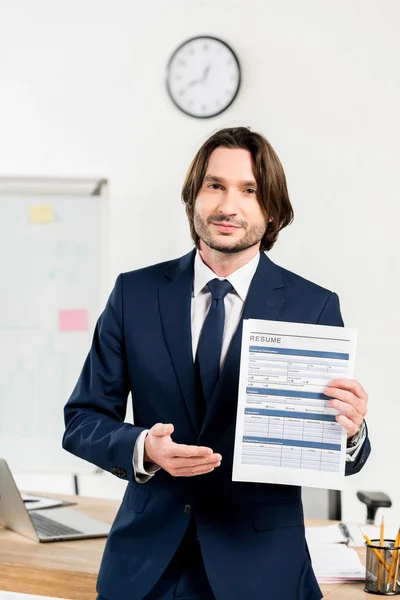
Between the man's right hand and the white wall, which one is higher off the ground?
the white wall

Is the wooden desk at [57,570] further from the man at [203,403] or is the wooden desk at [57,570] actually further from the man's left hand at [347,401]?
the man's left hand at [347,401]

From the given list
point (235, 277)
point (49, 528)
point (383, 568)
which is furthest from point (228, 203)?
point (49, 528)

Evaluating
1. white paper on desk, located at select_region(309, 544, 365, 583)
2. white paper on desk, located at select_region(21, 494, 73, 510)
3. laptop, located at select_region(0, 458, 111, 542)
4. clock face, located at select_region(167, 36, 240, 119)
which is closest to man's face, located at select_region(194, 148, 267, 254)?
white paper on desk, located at select_region(309, 544, 365, 583)

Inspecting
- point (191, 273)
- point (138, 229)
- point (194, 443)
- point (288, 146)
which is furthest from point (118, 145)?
point (194, 443)

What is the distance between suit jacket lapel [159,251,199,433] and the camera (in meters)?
1.45

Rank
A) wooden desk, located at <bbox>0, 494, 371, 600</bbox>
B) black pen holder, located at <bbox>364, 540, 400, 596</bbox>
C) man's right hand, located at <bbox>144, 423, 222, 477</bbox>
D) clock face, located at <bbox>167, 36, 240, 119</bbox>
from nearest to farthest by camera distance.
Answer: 1. man's right hand, located at <bbox>144, 423, 222, 477</bbox>
2. black pen holder, located at <bbox>364, 540, 400, 596</bbox>
3. wooden desk, located at <bbox>0, 494, 371, 600</bbox>
4. clock face, located at <bbox>167, 36, 240, 119</bbox>

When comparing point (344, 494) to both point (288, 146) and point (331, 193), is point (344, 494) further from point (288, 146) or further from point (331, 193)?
point (288, 146)

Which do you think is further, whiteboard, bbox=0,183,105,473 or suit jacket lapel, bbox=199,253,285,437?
whiteboard, bbox=0,183,105,473

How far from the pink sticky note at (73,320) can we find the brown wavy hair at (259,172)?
6.71 ft

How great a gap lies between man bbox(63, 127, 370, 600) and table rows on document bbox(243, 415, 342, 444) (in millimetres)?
35

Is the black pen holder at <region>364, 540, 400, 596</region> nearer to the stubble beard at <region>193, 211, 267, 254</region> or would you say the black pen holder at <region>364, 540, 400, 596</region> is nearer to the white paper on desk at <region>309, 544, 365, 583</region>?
the white paper on desk at <region>309, 544, 365, 583</region>

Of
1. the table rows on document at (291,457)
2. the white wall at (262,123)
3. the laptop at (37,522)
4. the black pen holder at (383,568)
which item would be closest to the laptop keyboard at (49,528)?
the laptop at (37,522)

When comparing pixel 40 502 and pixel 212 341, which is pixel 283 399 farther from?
pixel 40 502

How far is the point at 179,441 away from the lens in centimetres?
145
